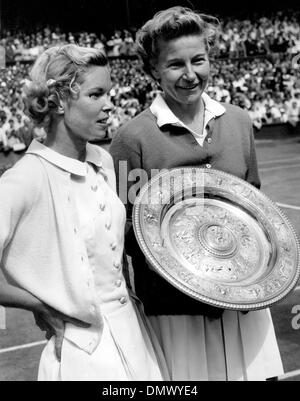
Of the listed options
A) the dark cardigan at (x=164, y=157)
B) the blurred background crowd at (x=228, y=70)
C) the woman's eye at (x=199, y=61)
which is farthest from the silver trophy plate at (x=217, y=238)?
the blurred background crowd at (x=228, y=70)

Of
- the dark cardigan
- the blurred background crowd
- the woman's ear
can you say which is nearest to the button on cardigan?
the woman's ear

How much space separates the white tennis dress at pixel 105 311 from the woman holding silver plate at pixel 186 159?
20cm

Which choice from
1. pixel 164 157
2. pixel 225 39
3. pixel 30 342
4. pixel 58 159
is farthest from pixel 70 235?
pixel 225 39

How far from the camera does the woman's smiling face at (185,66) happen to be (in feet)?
7.89

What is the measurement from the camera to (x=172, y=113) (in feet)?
8.29

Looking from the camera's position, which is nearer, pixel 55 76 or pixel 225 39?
pixel 55 76

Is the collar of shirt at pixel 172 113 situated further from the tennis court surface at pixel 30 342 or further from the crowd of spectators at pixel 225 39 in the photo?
the crowd of spectators at pixel 225 39

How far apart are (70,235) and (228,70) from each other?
2280 cm

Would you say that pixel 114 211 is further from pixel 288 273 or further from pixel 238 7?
pixel 238 7

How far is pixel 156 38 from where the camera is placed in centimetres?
246

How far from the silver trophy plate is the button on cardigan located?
268mm

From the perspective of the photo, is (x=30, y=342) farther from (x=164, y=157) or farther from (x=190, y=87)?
(x=190, y=87)

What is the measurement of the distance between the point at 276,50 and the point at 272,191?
1633cm

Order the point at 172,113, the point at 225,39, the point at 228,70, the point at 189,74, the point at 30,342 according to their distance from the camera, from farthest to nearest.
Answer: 1. the point at 225,39
2. the point at 228,70
3. the point at 30,342
4. the point at 172,113
5. the point at 189,74
